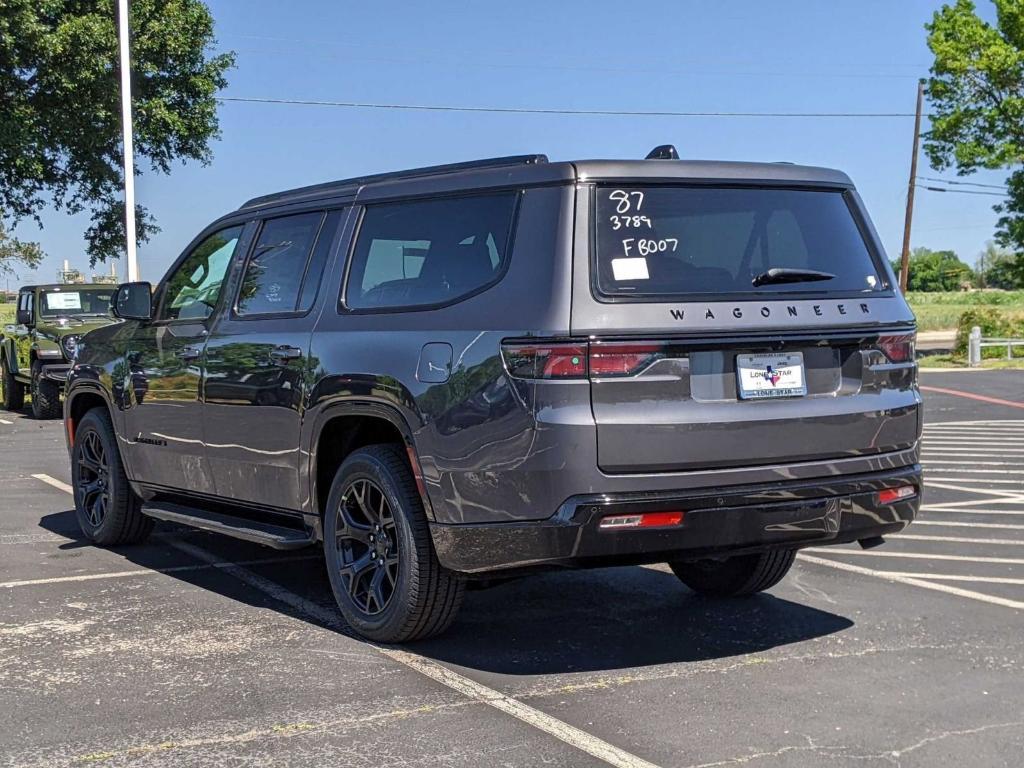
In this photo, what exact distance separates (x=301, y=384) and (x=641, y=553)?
72.7 inches

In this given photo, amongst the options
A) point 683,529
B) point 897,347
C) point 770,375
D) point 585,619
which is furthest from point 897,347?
point 585,619

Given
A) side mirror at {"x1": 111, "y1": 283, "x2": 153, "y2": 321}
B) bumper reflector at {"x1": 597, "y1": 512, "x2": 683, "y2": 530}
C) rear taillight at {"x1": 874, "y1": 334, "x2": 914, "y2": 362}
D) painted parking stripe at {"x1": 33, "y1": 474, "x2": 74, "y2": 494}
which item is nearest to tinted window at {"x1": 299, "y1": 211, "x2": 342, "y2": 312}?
side mirror at {"x1": 111, "y1": 283, "x2": 153, "y2": 321}

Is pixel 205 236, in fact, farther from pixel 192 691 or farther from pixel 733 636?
pixel 733 636

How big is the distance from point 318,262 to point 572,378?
1852mm

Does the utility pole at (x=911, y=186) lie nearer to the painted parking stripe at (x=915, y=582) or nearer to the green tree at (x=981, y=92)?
the green tree at (x=981, y=92)

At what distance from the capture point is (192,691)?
15.4 ft

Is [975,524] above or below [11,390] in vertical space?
below

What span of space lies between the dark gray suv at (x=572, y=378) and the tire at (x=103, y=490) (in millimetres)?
1664

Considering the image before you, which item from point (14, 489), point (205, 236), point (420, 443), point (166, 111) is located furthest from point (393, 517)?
point (166, 111)

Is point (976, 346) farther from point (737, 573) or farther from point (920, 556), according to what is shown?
point (737, 573)

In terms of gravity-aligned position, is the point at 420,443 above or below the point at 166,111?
below

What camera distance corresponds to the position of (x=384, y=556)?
17.4ft

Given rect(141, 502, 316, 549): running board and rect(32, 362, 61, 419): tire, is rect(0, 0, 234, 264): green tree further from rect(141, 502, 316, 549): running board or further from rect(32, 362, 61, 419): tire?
rect(141, 502, 316, 549): running board

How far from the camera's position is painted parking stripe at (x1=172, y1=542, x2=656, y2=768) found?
3994mm
